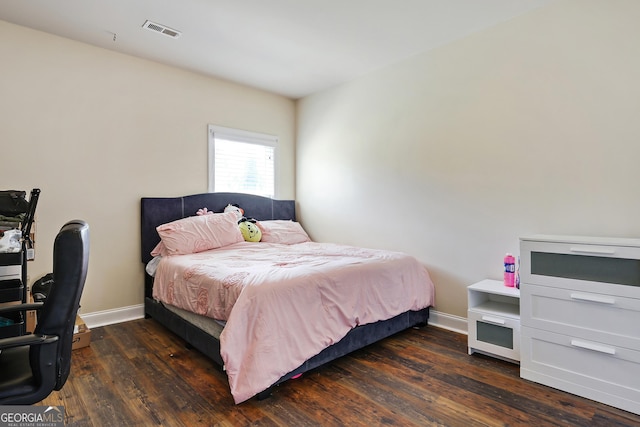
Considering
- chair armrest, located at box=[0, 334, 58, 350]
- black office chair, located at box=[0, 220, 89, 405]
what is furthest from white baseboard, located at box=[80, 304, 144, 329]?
chair armrest, located at box=[0, 334, 58, 350]

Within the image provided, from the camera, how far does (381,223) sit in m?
3.71

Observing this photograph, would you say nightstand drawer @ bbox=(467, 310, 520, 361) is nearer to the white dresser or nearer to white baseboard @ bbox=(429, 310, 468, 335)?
the white dresser

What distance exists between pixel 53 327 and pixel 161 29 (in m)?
2.56

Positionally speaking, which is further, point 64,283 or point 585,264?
point 585,264

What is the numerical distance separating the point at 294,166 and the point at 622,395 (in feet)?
12.9

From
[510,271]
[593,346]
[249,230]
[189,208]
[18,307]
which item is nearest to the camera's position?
[18,307]

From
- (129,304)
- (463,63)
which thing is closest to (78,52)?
(129,304)

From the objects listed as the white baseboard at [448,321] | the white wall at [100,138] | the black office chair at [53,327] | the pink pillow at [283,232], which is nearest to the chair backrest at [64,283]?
the black office chair at [53,327]

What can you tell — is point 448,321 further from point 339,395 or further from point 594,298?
point 339,395

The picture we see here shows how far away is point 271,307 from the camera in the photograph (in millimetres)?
2020

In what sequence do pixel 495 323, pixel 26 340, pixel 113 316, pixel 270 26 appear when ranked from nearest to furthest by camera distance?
pixel 26 340, pixel 495 323, pixel 270 26, pixel 113 316

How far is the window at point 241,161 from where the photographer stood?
13.2ft

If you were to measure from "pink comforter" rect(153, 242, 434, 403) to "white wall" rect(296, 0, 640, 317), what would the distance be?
55 cm

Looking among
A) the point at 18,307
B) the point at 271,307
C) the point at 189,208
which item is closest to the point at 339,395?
the point at 271,307
